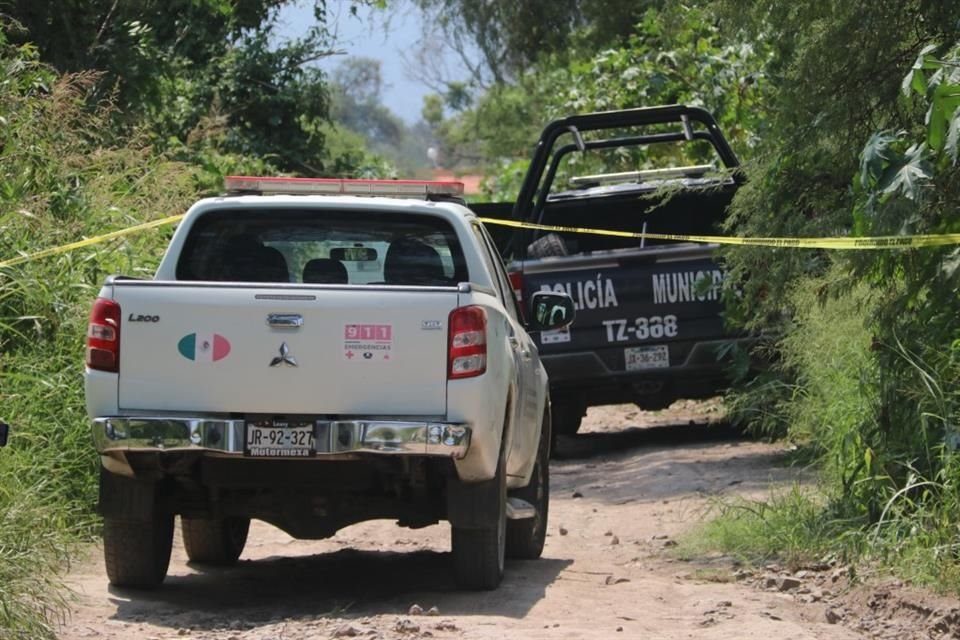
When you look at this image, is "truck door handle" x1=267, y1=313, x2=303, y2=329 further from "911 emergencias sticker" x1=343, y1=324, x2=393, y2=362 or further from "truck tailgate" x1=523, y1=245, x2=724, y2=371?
"truck tailgate" x1=523, y1=245, x2=724, y2=371

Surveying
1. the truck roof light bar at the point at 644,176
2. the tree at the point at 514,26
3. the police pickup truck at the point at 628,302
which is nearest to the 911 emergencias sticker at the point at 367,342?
the police pickup truck at the point at 628,302

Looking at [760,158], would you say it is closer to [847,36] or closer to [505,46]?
[847,36]

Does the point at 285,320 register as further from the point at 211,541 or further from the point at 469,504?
the point at 211,541

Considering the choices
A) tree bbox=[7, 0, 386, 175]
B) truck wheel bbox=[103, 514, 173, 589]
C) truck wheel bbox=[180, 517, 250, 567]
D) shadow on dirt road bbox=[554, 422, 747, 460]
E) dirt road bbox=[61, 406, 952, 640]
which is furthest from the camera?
tree bbox=[7, 0, 386, 175]

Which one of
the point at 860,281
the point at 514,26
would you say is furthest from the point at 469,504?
the point at 514,26

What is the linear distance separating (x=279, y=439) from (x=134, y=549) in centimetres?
98

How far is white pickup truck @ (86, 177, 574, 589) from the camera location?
7012 mm

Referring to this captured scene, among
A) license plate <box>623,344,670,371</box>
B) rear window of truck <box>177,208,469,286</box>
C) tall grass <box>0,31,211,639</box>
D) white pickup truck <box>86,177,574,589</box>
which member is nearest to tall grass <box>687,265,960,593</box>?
white pickup truck <box>86,177,574,589</box>

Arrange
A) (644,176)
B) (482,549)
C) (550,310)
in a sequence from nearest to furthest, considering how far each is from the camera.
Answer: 1. (482,549)
2. (550,310)
3. (644,176)

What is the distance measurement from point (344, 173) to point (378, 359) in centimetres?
1634

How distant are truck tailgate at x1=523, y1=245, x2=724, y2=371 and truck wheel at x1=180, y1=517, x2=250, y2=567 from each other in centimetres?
456

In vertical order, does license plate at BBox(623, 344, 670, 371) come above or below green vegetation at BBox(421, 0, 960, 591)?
below

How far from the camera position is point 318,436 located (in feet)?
23.1

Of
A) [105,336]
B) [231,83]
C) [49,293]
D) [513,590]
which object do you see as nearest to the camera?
[105,336]
